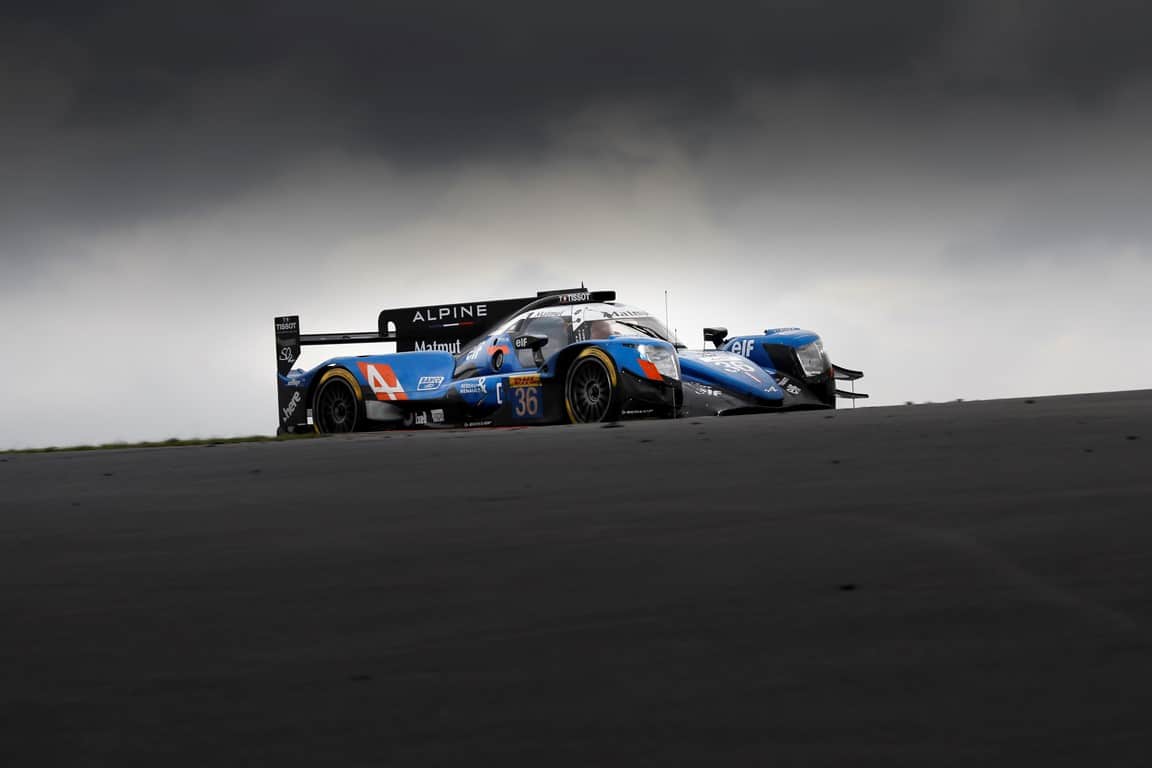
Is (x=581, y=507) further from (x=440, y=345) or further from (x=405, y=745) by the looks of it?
(x=440, y=345)

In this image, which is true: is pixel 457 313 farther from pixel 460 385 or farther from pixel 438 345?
pixel 460 385

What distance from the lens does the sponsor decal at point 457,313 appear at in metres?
14.2

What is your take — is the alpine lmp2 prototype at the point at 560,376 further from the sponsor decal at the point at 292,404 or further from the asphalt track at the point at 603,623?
the asphalt track at the point at 603,623

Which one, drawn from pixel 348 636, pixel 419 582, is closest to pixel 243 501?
pixel 419 582

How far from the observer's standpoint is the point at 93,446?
408 inches

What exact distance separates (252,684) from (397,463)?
11.8 ft

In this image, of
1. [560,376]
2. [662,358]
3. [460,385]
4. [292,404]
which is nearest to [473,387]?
[460,385]

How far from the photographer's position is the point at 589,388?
1087cm

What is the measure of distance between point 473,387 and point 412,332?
11.3 ft

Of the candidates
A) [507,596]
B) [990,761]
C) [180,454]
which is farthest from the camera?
[180,454]

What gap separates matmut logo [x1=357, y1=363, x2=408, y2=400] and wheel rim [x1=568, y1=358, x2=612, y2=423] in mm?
2081

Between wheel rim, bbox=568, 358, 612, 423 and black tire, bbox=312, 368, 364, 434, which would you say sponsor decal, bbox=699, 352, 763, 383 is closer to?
wheel rim, bbox=568, 358, 612, 423

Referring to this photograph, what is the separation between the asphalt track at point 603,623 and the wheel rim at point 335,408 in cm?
877

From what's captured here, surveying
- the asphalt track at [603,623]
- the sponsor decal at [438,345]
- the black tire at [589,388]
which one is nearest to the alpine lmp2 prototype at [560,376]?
the black tire at [589,388]
